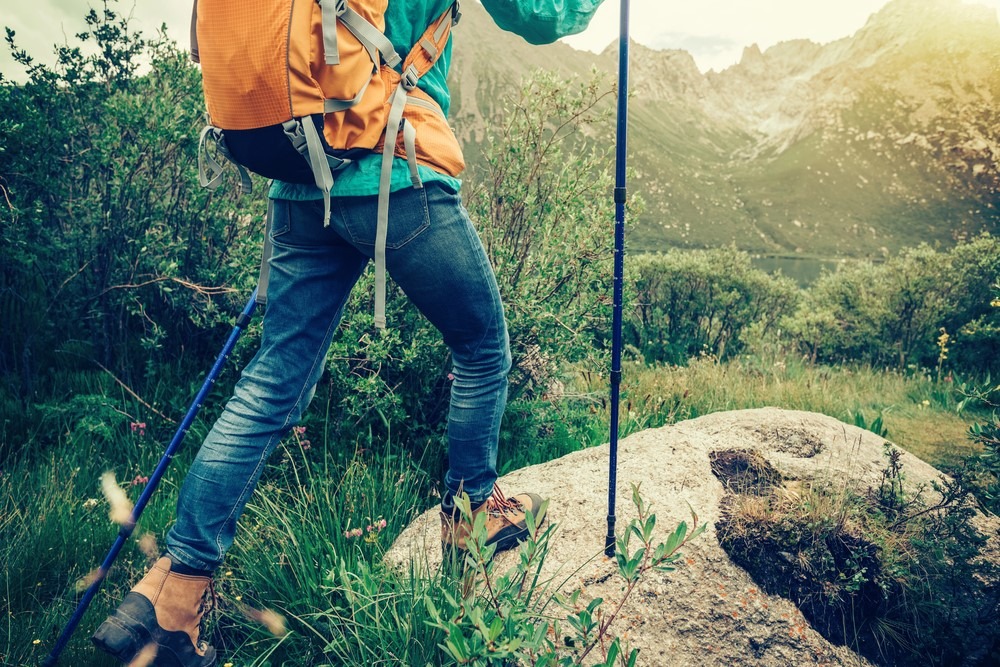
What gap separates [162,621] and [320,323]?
925 mm

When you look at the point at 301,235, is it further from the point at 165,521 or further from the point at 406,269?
the point at 165,521

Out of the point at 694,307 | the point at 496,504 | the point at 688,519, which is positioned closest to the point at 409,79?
the point at 496,504

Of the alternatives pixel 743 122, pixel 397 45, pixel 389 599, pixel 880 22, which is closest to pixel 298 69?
pixel 397 45

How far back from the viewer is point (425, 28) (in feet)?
5.62

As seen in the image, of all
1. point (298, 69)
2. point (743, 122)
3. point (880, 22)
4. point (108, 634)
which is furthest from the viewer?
point (743, 122)

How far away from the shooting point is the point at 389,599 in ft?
6.36

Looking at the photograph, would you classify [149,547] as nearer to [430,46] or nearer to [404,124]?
[404,124]

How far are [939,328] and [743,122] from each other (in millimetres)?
215782

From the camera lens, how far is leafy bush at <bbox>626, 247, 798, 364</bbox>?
8.23m

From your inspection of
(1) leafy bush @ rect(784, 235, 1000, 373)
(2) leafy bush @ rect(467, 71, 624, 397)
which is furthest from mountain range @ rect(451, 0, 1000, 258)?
(2) leafy bush @ rect(467, 71, 624, 397)

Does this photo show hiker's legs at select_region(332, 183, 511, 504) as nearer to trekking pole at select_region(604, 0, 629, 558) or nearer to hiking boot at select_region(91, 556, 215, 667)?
trekking pole at select_region(604, 0, 629, 558)

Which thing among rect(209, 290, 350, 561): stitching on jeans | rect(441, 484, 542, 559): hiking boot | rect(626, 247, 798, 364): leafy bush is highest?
rect(209, 290, 350, 561): stitching on jeans

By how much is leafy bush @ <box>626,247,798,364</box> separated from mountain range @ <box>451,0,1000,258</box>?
299 ft

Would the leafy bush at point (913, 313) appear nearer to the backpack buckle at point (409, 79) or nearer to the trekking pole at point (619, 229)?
the trekking pole at point (619, 229)
